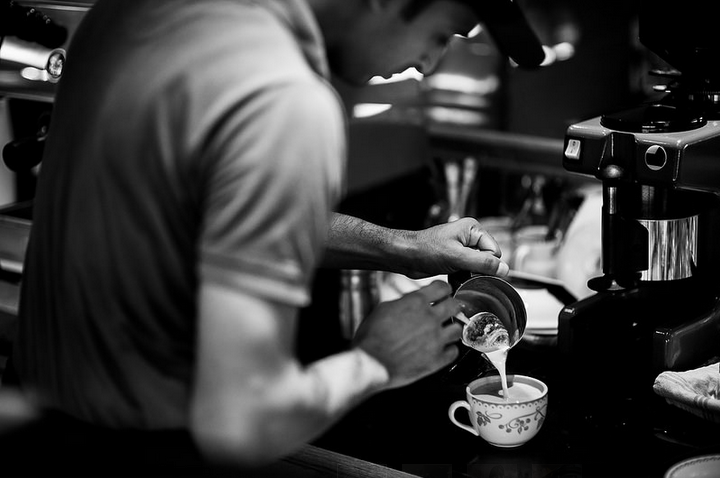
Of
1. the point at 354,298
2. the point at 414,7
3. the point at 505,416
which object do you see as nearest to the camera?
the point at 414,7

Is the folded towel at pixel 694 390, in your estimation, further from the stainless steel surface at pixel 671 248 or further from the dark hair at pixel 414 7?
the dark hair at pixel 414 7

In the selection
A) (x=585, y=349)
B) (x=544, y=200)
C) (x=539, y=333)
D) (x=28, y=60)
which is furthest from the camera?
(x=544, y=200)

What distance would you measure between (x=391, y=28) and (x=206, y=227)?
335 mm

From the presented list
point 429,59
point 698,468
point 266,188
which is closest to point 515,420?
point 698,468

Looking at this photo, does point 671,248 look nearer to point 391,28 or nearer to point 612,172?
point 612,172

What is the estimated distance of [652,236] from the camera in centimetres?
154

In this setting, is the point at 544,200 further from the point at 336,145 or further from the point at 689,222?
the point at 336,145

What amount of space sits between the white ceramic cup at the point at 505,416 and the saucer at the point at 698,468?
0.67 ft

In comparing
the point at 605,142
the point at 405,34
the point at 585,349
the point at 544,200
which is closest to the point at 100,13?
the point at 405,34

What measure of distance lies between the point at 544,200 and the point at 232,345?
1.71 m

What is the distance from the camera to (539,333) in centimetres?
173

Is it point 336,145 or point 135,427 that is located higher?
point 336,145

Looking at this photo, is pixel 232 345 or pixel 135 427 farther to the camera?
pixel 135 427

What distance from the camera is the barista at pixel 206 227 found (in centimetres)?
88
